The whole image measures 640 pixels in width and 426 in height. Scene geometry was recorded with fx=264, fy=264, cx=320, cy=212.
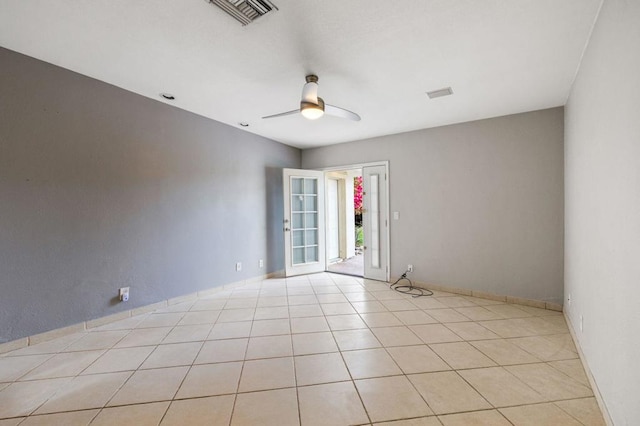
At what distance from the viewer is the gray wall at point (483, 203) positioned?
3.33 metres

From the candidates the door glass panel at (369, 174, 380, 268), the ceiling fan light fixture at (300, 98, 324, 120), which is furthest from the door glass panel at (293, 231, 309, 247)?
the ceiling fan light fixture at (300, 98, 324, 120)

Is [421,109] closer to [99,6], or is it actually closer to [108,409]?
[99,6]

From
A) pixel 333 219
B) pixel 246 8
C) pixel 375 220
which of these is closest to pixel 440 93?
pixel 246 8

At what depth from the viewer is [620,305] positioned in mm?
1368

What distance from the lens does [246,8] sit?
1.73 m

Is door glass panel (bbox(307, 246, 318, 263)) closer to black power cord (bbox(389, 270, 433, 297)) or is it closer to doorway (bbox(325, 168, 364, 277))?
doorway (bbox(325, 168, 364, 277))

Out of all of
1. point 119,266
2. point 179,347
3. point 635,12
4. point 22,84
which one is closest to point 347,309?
point 179,347

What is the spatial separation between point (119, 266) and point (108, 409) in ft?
5.67

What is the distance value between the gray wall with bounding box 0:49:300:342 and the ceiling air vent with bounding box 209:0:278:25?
2.04 meters

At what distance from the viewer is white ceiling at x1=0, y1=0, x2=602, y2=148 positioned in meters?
1.76

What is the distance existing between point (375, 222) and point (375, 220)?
4cm

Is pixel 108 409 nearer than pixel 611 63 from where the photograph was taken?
No

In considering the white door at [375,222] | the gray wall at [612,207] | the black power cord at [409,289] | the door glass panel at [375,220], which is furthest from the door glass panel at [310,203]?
the gray wall at [612,207]

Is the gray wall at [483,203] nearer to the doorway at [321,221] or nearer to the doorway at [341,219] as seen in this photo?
the doorway at [321,221]
